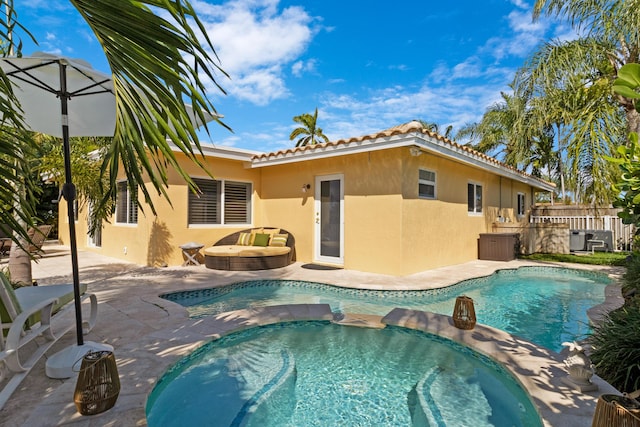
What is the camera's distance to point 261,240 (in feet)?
36.8

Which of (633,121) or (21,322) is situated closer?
(21,322)

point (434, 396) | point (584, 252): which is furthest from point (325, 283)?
point (584, 252)

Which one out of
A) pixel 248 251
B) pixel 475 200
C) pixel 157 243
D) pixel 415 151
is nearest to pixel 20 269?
pixel 157 243

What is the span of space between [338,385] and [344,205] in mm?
6799

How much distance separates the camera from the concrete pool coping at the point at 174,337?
2.76 metres

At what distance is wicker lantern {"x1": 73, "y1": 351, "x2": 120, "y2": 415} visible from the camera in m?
2.67

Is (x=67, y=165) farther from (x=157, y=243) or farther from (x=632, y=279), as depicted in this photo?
(x=632, y=279)

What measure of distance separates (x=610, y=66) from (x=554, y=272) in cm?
618

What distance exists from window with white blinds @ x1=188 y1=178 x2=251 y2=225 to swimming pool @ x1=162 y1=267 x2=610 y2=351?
408 cm

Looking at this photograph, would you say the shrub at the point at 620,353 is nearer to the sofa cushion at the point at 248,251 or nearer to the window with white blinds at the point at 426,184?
the window with white blinds at the point at 426,184

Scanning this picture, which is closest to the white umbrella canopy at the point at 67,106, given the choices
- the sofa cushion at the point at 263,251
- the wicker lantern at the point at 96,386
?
the wicker lantern at the point at 96,386

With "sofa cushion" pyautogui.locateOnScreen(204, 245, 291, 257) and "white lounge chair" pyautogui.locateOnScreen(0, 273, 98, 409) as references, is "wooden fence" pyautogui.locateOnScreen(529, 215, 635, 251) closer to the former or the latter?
"sofa cushion" pyautogui.locateOnScreen(204, 245, 291, 257)

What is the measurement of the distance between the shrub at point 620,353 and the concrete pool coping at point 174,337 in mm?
357

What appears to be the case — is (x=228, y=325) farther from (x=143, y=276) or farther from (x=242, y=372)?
(x=143, y=276)
